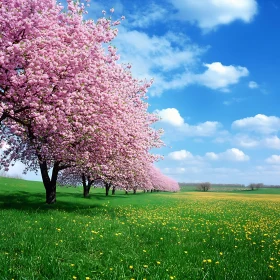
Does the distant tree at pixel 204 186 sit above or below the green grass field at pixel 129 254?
below

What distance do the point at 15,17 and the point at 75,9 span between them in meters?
4.62

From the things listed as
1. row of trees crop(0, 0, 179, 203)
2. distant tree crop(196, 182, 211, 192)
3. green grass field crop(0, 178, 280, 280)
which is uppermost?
row of trees crop(0, 0, 179, 203)

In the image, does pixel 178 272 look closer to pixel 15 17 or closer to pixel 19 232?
Answer: pixel 19 232

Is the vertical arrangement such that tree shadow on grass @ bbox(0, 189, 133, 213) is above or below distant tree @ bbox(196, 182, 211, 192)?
above

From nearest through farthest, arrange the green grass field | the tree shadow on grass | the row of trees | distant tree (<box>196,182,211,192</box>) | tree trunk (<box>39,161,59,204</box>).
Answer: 1. the green grass field
2. the row of trees
3. the tree shadow on grass
4. tree trunk (<box>39,161,59,204</box>)
5. distant tree (<box>196,182,211,192</box>)

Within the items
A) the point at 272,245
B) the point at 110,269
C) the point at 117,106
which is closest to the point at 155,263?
the point at 110,269

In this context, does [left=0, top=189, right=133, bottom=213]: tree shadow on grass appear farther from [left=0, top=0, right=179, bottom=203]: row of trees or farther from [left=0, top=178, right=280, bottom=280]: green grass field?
[left=0, top=178, right=280, bottom=280]: green grass field

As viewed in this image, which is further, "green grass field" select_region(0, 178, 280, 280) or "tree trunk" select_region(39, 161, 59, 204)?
"tree trunk" select_region(39, 161, 59, 204)

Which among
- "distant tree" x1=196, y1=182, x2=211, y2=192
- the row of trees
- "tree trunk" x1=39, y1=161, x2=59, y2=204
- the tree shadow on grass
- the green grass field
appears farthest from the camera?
"distant tree" x1=196, y1=182, x2=211, y2=192

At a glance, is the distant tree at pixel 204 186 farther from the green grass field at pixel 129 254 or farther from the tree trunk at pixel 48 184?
the green grass field at pixel 129 254

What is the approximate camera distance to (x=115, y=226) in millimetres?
15414

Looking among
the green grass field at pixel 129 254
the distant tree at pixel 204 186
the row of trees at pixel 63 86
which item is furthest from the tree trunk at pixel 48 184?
the distant tree at pixel 204 186

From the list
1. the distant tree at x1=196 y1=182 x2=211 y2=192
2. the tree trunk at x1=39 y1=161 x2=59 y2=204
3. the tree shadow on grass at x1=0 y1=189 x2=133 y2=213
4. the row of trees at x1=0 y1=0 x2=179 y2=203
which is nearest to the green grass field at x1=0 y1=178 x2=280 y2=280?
the row of trees at x1=0 y1=0 x2=179 y2=203

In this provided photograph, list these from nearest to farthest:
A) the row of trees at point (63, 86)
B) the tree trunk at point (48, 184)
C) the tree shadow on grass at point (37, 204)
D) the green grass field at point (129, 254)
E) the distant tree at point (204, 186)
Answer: the green grass field at point (129, 254)
the row of trees at point (63, 86)
the tree shadow on grass at point (37, 204)
the tree trunk at point (48, 184)
the distant tree at point (204, 186)
